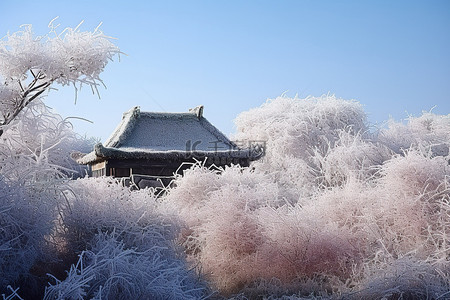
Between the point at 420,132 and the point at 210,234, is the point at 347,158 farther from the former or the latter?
the point at 210,234

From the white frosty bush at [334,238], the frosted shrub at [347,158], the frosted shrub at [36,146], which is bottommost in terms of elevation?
the white frosty bush at [334,238]

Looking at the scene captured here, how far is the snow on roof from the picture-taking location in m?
8.67

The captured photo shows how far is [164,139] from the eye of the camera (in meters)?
9.77

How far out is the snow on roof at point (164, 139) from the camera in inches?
341

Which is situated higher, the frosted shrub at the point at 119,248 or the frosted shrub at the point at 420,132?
the frosted shrub at the point at 420,132

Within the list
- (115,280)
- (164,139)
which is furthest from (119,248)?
(164,139)

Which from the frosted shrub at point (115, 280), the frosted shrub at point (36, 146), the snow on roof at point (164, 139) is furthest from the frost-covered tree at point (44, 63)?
the snow on roof at point (164, 139)

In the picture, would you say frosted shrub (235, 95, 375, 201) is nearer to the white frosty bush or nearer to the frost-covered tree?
the white frosty bush

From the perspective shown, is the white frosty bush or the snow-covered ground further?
the white frosty bush

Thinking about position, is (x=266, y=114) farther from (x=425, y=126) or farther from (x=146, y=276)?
(x=146, y=276)

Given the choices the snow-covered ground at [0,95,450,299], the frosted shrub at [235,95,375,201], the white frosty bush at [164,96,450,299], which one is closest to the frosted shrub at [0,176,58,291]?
the snow-covered ground at [0,95,450,299]

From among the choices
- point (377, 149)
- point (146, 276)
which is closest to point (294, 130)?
point (377, 149)

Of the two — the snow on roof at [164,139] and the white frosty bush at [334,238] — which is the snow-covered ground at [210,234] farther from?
the snow on roof at [164,139]

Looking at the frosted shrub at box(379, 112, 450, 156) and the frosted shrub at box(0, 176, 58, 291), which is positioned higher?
the frosted shrub at box(379, 112, 450, 156)
